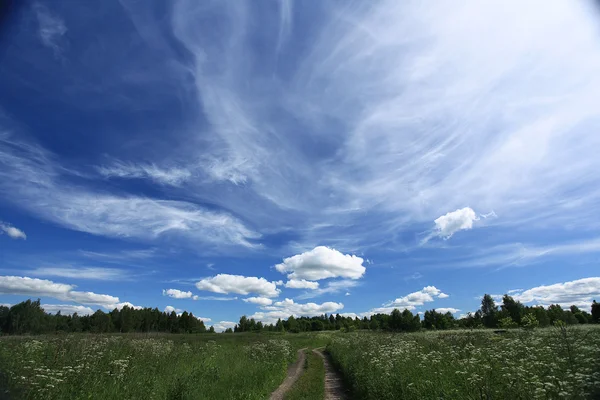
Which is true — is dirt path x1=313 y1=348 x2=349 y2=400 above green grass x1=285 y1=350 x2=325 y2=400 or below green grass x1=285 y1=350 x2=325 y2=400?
below

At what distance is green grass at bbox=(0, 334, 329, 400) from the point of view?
864 centimetres

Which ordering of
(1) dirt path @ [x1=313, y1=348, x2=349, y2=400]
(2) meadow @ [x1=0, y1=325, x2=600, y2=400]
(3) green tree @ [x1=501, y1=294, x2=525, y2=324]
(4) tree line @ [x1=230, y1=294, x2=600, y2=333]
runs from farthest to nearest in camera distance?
(3) green tree @ [x1=501, y1=294, x2=525, y2=324] → (4) tree line @ [x1=230, y1=294, x2=600, y2=333] → (1) dirt path @ [x1=313, y1=348, x2=349, y2=400] → (2) meadow @ [x1=0, y1=325, x2=600, y2=400]

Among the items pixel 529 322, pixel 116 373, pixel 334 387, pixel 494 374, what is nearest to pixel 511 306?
pixel 529 322

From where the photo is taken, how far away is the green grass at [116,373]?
8.64 meters

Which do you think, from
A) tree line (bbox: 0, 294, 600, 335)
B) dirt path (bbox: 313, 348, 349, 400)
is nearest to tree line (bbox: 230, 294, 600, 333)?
tree line (bbox: 0, 294, 600, 335)

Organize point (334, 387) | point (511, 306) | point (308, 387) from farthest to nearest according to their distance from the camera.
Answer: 1. point (511, 306)
2. point (334, 387)
3. point (308, 387)

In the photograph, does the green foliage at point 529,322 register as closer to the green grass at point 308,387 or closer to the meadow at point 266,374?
the meadow at point 266,374

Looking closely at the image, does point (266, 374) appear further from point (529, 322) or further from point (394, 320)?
point (394, 320)

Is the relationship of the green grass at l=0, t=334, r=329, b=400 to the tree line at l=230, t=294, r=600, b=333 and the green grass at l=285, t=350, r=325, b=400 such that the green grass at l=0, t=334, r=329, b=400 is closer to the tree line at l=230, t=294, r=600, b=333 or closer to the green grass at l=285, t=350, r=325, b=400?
the green grass at l=285, t=350, r=325, b=400

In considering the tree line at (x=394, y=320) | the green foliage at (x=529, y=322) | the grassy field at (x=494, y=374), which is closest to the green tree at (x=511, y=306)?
the tree line at (x=394, y=320)

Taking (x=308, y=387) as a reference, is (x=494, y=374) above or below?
above

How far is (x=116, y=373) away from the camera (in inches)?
459

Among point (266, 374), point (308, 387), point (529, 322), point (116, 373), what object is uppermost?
point (529, 322)

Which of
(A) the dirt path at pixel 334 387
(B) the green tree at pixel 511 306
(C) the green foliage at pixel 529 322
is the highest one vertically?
(B) the green tree at pixel 511 306
